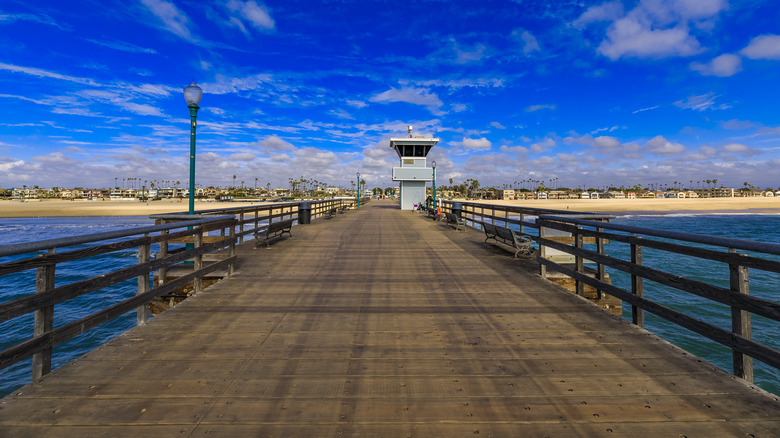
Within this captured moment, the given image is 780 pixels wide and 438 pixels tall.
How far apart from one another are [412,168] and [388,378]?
95.8ft

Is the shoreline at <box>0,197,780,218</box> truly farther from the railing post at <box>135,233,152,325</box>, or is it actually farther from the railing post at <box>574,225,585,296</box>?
the railing post at <box>135,233,152,325</box>

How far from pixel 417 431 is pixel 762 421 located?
2.38 meters

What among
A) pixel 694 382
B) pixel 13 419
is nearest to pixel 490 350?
pixel 694 382

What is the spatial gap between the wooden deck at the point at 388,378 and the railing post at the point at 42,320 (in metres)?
0.11

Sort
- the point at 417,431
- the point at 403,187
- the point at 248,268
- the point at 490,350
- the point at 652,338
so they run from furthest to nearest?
the point at 403,187
the point at 248,268
the point at 652,338
the point at 490,350
the point at 417,431

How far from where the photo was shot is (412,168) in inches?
1233

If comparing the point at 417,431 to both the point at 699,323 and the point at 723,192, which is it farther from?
the point at 723,192

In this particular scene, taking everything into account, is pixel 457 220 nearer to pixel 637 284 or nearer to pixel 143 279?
pixel 637 284

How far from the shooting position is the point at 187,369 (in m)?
2.98

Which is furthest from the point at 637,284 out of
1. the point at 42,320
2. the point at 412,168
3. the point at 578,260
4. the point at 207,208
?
the point at 207,208

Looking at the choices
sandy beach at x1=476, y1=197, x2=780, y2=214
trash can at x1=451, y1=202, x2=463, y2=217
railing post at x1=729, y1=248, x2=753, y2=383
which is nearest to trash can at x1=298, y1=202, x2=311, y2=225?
trash can at x1=451, y1=202, x2=463, y2=217

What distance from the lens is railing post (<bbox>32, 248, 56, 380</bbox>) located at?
2.73 m

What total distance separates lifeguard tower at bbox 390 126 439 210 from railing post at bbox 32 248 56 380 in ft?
93.8

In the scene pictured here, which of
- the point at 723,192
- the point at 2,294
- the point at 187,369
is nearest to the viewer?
the point at 187,369
